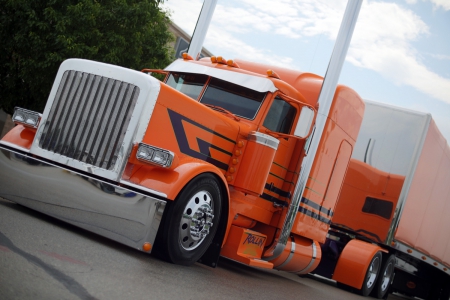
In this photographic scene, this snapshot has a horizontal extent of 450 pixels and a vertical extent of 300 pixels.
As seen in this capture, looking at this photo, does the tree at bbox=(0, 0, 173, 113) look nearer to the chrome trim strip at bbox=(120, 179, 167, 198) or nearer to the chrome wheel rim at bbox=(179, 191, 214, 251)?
the chrome wheel rim at bbox=(179, 191, 214, 251)

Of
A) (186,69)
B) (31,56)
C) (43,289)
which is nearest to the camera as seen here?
(43,289)

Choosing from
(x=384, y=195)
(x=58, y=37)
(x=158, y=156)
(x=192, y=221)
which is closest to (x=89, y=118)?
(x=158, y=156)

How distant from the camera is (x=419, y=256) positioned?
13648 mm

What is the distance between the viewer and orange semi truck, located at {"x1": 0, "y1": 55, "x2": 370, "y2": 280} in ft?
20.4

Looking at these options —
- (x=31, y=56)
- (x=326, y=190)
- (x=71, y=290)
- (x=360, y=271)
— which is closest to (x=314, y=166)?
(x=326, y=190)

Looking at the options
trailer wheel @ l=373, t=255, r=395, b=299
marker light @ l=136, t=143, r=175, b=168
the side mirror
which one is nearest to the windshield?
the side mirror

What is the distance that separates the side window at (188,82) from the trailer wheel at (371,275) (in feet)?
18.1

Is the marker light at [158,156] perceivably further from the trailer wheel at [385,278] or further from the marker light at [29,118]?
the trailer wheel at [385,278]

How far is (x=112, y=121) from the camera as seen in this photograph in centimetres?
643

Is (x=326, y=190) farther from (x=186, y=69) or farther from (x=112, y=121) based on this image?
(x=112, y=121)

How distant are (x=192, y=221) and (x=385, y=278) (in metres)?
7.27

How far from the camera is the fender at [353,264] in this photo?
1137cm

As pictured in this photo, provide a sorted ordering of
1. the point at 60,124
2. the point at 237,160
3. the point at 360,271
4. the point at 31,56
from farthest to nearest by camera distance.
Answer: the point at 31,56
the point at 360,271
the point at 237,160
the point at 60,124

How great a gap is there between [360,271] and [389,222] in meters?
1.26
